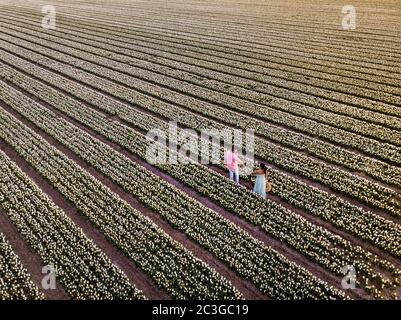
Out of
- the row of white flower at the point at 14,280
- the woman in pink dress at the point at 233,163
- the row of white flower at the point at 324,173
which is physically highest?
the woman in pink dress at the point at 233,163

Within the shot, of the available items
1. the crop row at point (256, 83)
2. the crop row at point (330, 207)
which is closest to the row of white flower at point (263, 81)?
the crop row at point (256, 83)

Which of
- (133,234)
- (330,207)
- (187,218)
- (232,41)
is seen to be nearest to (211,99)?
(187,218)

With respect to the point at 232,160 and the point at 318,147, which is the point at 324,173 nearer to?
the point at 318,147

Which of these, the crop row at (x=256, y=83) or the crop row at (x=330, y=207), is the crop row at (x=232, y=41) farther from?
the crop row at (x=330, y=207)

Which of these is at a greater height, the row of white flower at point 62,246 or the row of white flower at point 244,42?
the row of white flower at point 244,42

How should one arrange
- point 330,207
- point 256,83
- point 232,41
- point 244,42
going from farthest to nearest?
1. point 232,41
2. point 244,42
3. point 256,83
4. point 330,207

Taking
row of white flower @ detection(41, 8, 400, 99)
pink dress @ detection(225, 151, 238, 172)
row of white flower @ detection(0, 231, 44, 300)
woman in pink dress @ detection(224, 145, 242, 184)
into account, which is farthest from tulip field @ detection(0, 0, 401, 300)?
pink dress @ detection(225, 151, 238, 172)

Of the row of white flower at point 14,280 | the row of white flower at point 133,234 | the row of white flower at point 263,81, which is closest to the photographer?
the row of white flower at point 133,234
